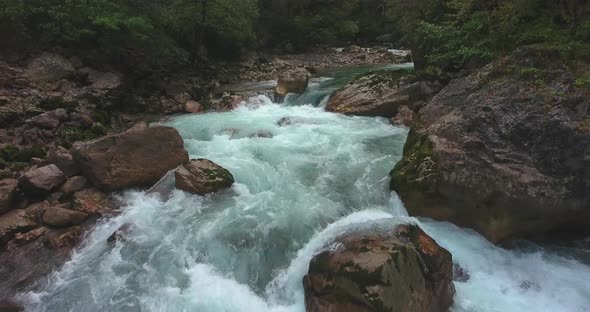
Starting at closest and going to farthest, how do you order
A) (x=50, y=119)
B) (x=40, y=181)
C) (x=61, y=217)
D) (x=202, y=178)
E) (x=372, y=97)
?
(x=61, y=217)
(x=40, y=181)
(x=202, y=178)
(x=50, y=119)
(x=372, y=97)

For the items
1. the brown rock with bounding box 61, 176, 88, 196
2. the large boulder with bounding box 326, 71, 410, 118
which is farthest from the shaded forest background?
the brown rock with bounding box 61, 176, 88, 196

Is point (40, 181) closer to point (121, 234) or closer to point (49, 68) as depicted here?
point (121, 234)

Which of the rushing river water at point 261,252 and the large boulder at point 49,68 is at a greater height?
the large boulder at point 49,68

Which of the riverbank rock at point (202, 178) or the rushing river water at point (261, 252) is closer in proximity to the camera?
the rushing river water at point (261, 252)

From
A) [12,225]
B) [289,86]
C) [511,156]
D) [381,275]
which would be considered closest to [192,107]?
[289,86]

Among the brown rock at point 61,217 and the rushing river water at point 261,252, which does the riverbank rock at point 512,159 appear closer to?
the rushing river water at point 261,252

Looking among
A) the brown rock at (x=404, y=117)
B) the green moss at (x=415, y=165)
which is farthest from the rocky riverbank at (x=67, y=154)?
the brown rock at (x=404, y=117)

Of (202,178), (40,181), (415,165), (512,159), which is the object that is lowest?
(40,181)

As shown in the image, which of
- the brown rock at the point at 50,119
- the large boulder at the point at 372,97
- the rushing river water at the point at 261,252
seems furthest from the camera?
the large boulder at the point at 372,97

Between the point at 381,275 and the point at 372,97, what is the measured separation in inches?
347

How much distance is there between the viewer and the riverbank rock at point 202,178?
7277mm

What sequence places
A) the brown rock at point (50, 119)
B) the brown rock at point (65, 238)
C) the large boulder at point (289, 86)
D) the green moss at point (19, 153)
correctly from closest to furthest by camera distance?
the brown rock at point (65, 238), the green moss at point (19, 153), the brown rock at point (50, 119), the large boulder at point (289, 86)

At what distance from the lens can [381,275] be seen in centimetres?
440

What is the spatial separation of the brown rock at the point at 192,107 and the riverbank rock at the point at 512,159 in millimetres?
9272
